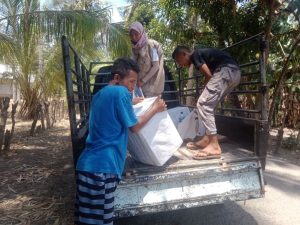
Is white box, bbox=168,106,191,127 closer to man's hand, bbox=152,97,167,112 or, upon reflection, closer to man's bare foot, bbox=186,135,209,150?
man's bare foot, bbox=186,135,209,150

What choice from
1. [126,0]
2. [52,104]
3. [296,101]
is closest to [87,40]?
[52,104]

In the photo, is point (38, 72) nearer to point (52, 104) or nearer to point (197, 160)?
point (52, 104)

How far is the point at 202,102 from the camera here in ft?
12.2

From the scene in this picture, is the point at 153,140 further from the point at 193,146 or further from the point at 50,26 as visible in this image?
the point at 50,26

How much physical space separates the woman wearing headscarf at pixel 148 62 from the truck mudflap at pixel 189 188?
1758 mm

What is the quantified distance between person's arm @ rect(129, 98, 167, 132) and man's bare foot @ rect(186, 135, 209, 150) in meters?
0.81

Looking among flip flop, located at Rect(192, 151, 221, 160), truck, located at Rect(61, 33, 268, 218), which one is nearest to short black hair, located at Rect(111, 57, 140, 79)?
truck, located at Rect(61, 33, 268, 218)

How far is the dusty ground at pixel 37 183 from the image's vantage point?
405cm

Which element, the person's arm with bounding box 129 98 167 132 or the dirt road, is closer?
the person's arm with bounding box 129 98 167 132

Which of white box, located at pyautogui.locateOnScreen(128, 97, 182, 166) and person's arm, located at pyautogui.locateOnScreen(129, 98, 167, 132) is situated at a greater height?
person's arm, located at pyautogui.locateOnScreen(129, 98, 167, 132)

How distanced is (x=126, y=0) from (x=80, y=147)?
20.8 metres

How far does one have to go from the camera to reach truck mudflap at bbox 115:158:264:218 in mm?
2852

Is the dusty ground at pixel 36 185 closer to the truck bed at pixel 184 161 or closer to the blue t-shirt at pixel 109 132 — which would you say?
the truck bed at pixel 184 161

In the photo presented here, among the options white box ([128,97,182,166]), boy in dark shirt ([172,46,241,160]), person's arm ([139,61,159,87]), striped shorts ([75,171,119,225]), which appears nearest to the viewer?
striped shorts ([75,171,119,225])
